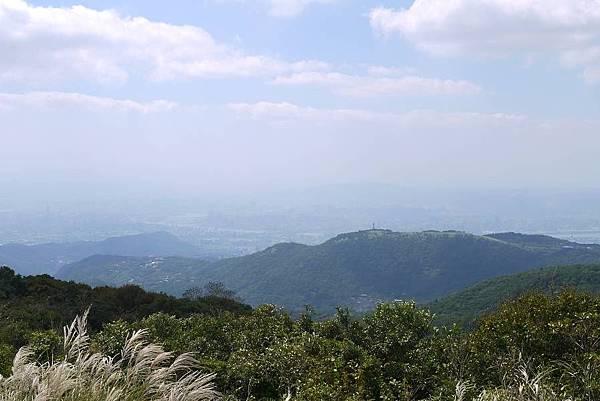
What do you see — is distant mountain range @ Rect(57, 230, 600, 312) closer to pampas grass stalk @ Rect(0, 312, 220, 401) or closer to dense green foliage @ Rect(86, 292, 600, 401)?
dense green foliage @ Rect(86, 292, 600, 401)

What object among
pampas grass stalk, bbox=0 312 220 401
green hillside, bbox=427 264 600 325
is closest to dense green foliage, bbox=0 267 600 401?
pampas grass stalk, bbox=0 312 220 401

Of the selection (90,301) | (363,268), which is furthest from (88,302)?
(363,268)

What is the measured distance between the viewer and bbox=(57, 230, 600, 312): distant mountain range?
136125 millimetres

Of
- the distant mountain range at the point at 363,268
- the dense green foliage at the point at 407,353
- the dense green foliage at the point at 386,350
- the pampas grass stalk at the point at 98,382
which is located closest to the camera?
the pampas grass stalk at the point at 98,382

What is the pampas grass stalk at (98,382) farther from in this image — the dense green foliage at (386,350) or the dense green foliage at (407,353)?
the dense green foliage at (407,353)

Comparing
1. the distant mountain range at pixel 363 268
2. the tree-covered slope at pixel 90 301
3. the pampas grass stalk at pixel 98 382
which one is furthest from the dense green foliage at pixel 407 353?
the distant mountain range at pixel 363 268

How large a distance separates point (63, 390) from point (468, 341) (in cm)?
Answer: 898

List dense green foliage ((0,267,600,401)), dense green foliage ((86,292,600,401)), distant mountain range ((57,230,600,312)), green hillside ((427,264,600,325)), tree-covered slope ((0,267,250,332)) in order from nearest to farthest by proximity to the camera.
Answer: dense green foliage ((0,267,600,401)) → dense green foliage ((86,292,600,401)) → tree-covered slope ((0,267,250,332)) → green hillside ((427,264,600,325)) → distant mountain range ((57,230,600,312))

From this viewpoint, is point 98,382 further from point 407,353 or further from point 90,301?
point 90,301

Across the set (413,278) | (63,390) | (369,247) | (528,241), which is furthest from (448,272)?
(63,390)

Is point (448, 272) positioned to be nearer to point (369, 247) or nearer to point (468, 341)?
point (369, 247)

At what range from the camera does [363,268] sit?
154750mm

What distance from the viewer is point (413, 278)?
481ft

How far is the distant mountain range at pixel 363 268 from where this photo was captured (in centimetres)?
13612
